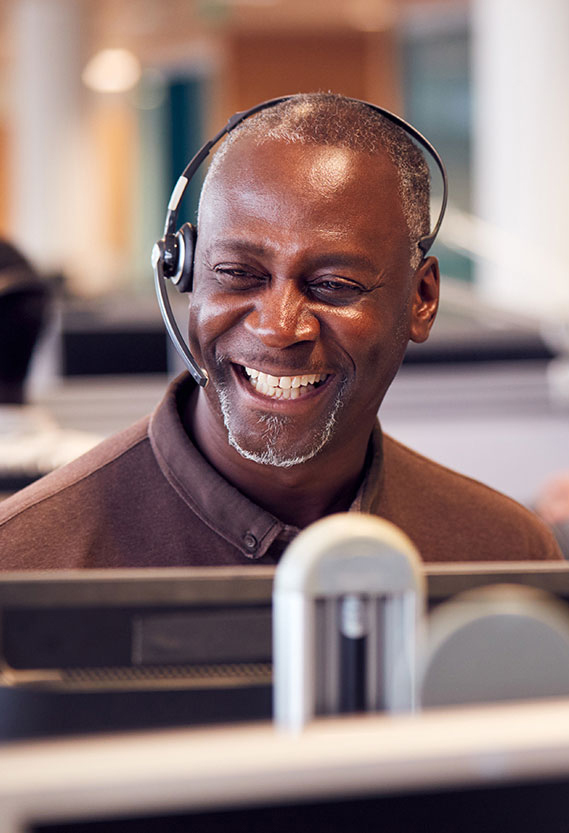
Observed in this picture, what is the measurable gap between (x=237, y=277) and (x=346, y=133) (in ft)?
0.55

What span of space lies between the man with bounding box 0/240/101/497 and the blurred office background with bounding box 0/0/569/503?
0.59 metres

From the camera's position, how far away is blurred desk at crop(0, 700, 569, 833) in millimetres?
397

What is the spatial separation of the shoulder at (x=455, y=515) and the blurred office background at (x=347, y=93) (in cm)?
52

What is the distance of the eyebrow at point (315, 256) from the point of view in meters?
0.94

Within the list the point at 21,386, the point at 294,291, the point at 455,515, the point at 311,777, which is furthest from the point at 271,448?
the point at 21,386

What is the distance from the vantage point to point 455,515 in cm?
112

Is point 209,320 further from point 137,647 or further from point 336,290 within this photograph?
point 137,647

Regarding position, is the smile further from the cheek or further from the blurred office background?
the blurred office background

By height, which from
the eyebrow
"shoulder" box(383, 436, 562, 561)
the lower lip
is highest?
the eyebrow

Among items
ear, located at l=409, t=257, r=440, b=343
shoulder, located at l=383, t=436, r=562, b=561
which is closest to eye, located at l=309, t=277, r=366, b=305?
ear, located at l=409, t=257, r=440, b=343

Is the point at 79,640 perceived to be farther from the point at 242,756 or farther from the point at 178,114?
the point at 178,114

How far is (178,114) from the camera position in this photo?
531 inches

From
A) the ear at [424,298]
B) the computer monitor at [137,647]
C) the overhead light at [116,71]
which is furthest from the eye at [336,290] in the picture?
the overhead light at [116,71]

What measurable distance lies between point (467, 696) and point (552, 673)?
0.05 m
